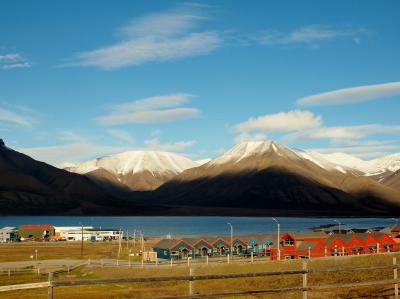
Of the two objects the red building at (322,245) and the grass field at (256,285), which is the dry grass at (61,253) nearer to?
the red building at (322,245)

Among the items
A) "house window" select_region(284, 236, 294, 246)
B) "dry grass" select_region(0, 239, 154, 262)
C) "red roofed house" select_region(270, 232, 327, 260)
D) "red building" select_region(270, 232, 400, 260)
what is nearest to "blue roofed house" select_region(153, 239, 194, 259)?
"dry grass" select_region(0, 239, 154, 262)

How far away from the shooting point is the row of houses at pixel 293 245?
93438mm

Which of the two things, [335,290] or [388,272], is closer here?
[335,290]

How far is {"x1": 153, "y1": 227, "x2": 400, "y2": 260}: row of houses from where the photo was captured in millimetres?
93438

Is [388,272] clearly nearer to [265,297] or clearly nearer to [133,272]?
[265,297]

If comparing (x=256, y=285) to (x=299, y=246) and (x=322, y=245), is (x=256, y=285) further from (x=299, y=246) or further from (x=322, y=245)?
(x=322, y=245)

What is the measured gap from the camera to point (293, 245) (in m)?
95.4

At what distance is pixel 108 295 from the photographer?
45.4 m

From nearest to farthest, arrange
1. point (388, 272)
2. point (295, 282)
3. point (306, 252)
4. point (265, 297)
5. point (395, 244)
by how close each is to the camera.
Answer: point (265, 297)
point (388, 272)
point (295, 282)
point (306, 252)
point (395, 244)

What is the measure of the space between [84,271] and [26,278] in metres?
12.5

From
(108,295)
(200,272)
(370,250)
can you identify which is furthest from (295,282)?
(370,250)

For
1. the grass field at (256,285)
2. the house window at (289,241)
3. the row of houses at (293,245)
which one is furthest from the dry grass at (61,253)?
the grass field at (256,285)

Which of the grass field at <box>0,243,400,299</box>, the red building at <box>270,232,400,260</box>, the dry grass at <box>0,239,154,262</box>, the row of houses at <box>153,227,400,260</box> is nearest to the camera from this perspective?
the grass field at <box>0,243,400,299</box>

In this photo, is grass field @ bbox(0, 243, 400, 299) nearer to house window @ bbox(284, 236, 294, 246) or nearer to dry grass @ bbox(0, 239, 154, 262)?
house window @ bbox(284, 236, 294, 246)
